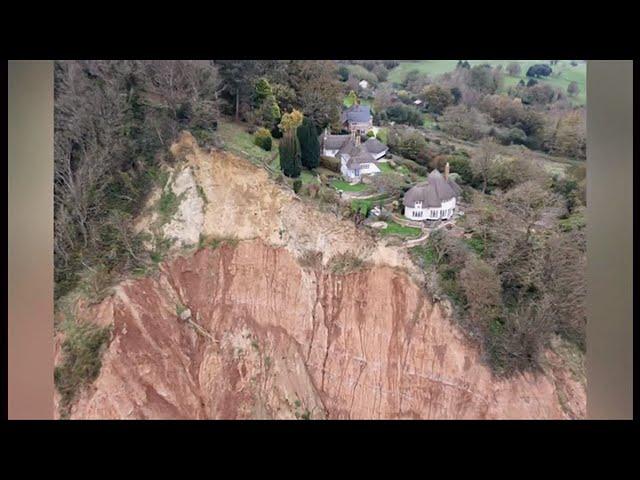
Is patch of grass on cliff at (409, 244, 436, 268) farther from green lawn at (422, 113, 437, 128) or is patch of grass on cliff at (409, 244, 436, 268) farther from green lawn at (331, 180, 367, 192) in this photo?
green lawn at (422, 113, 437, 128)

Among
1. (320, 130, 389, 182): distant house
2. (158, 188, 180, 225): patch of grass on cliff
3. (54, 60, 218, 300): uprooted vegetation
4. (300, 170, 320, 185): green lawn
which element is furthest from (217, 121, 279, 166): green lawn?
(158, 188, 180, 225): patch of grass on cliff

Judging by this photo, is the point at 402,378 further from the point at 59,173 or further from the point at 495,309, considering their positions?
the point at 59,173

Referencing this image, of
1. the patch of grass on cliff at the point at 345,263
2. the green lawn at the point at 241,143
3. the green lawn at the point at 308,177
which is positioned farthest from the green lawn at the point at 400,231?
the green lawn at the point at 241,143

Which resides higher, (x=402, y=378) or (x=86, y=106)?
(x=86, y=106)

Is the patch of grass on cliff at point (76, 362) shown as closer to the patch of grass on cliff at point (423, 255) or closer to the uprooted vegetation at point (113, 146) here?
the uprooted vegetation at point (113, 146)
